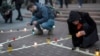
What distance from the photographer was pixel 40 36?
980cm

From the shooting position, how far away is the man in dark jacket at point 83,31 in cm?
711

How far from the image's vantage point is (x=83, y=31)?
6.95 m

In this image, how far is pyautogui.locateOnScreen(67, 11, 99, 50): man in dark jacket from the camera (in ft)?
23.3

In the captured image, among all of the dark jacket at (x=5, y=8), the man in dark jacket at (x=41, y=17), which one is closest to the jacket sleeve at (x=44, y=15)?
the man in dark jacket at (x=41, y=17)

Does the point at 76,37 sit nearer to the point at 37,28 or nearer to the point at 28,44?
the point at 28,44

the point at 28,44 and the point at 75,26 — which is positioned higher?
the point at 75,26

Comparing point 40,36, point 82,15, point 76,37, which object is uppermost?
point 82,15

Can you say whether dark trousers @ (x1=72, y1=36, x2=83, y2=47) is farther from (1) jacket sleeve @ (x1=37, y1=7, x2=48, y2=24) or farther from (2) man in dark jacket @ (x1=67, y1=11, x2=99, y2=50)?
(1) jacket sleeve @ (x1=37, y1=7, x2=48, y2=24)

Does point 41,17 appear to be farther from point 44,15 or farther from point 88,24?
point 88,24

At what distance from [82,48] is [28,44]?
5.85ft

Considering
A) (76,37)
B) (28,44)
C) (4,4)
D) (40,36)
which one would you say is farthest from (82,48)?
(4,4)

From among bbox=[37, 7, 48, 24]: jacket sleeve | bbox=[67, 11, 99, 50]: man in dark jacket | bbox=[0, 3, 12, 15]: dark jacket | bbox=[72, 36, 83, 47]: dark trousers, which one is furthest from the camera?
bbox=[0, 3, 12, 15]: dark jacket

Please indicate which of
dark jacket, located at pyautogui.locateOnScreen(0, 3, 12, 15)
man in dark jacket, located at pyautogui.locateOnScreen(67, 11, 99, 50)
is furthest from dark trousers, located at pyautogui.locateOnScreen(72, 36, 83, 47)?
dark jacket, located at pyautogui.locateOnScreen(0, 3, 12, 15)

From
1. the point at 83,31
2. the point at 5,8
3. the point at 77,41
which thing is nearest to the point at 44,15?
the point at 77,41
